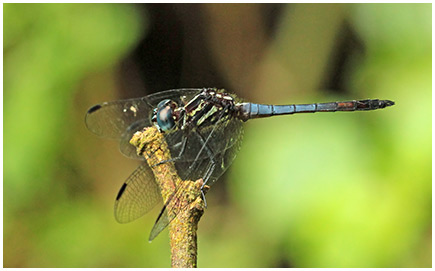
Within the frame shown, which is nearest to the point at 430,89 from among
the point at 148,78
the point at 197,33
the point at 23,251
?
the point at 197,33

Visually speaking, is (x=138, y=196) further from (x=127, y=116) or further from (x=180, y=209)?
(x=180, y=209)

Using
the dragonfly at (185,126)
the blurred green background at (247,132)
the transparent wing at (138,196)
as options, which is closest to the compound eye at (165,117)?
the dragonfly at (185,126)

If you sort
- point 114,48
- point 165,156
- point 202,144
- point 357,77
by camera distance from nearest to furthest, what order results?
1. point 165,156
2. point 202,144
3. point 357,77
4. point 114,48

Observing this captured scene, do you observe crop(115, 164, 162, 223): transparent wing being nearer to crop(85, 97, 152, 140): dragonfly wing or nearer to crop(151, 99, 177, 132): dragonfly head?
crop(151, 99, 177, 132): dragonfly head

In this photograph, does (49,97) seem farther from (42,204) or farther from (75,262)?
(75,262)

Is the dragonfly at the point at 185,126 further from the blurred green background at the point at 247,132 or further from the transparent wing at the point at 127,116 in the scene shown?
the blurred green background at the point at 247,132

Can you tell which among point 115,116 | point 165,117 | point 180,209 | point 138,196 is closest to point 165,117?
point 165,117
